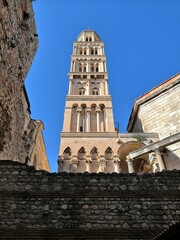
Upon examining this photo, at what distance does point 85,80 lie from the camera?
27766mm

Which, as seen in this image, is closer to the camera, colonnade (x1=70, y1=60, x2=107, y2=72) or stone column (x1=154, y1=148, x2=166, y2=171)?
stone column (x1=154, y1=148, x2=166, y2=171)

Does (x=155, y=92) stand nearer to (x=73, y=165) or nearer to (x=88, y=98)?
(x=88, y=98)

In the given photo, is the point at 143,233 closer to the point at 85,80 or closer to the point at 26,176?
the point at 26,176

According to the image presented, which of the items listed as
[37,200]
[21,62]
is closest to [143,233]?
[37,200]

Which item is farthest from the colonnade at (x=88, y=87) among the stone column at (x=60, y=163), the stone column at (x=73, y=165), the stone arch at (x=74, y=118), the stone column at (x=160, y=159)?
the stone column at (x=160, y=159)

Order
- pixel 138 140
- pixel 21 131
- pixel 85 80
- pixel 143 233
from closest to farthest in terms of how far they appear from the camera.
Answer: pixel 143 233, pixel 21 131, pixel 138 140, pixel 85 80

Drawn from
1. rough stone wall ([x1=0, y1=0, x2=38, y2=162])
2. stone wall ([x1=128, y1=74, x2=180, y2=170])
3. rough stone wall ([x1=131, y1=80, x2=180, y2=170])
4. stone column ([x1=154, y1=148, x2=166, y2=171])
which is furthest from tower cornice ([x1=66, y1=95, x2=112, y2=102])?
rough stone wall ([x1=0, y1=0, x2=38, y2=162])

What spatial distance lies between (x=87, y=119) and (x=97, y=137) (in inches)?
107

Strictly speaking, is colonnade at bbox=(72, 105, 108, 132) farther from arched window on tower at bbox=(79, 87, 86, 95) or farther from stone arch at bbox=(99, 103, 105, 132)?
arched window on tower at bbox=(79, 87, 86, 95)

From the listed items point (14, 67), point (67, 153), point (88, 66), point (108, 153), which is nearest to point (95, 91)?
point (88, 66)

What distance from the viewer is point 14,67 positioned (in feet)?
39.2

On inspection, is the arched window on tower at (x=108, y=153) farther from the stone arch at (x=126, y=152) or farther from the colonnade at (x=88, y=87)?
the colonnade at (x=88, y=87)

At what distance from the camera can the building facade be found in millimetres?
19194

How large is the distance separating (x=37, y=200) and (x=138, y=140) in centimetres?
1424
